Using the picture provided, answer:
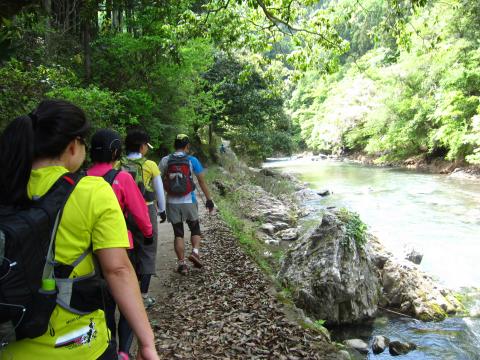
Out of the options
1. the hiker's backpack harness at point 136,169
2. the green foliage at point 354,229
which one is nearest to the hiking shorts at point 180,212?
the hiker's backpack harness at point 136,169

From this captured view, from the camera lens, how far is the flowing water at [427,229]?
6173mm

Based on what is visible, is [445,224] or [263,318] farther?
[445,224]

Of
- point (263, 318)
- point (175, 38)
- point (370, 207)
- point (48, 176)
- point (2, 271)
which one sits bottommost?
point (370, 207)

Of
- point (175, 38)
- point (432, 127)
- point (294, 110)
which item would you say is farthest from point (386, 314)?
point (294, 110)

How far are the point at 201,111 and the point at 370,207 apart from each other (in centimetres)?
885

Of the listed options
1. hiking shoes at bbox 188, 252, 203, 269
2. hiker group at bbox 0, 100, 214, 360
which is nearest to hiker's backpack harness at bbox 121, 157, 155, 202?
hiking shoes at bbox 188, 252, 203, 269

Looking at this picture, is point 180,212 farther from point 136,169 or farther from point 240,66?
point 240,66

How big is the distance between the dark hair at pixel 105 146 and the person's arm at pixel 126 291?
1.74 m

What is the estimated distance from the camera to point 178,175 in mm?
5578

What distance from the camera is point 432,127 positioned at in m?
27.6

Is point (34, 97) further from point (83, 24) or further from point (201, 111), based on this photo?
point (201, 111)

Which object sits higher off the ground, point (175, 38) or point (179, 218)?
point (175, 38)

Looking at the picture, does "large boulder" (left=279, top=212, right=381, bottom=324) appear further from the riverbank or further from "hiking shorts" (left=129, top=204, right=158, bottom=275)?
"hiking shorts" (left=129, top=204, right=158, bottom=275)

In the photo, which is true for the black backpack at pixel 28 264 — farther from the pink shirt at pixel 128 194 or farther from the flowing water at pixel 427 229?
the flowing water at pixel 427 229
